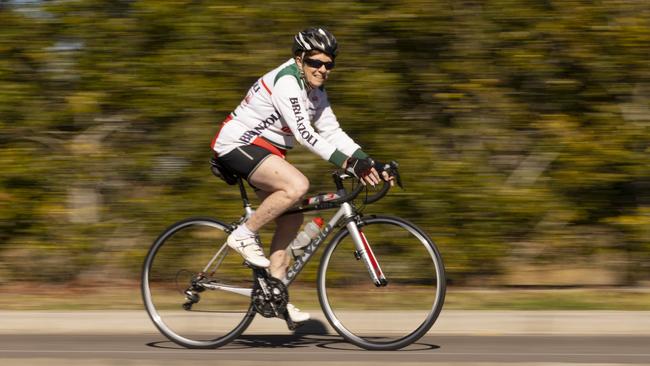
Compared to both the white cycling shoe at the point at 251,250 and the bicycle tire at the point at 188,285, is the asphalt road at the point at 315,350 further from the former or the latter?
the white cycling shoe at the point at 251,250

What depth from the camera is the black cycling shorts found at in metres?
6.63

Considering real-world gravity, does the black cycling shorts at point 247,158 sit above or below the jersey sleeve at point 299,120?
below

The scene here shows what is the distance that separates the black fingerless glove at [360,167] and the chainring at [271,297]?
36.8 inches

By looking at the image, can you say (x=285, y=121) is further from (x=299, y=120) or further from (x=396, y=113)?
(x=396, y=113)

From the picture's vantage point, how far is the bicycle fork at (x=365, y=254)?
6766 mm

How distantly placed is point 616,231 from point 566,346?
77.5 inches

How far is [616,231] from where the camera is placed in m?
8.97

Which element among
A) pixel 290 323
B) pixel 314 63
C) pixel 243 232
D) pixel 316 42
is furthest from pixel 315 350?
pixel 316 42

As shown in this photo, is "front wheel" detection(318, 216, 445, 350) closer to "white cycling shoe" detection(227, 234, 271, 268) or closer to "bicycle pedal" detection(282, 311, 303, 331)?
"bicycle pedal" detection(282, 311, 303, 331)

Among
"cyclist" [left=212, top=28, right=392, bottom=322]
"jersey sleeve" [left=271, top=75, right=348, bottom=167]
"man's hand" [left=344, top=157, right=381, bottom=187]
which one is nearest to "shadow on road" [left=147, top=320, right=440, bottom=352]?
"cyclist" [left=212, top=28, right=392, bottom=322]

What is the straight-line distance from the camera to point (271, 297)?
683cm

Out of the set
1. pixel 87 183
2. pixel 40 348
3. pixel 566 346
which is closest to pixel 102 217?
pixel 87 183

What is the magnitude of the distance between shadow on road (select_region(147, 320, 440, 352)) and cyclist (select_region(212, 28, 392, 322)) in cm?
44

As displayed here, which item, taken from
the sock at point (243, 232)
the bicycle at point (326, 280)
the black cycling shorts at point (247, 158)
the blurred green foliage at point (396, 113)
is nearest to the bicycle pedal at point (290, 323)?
the bicycle at point (326, 280)
